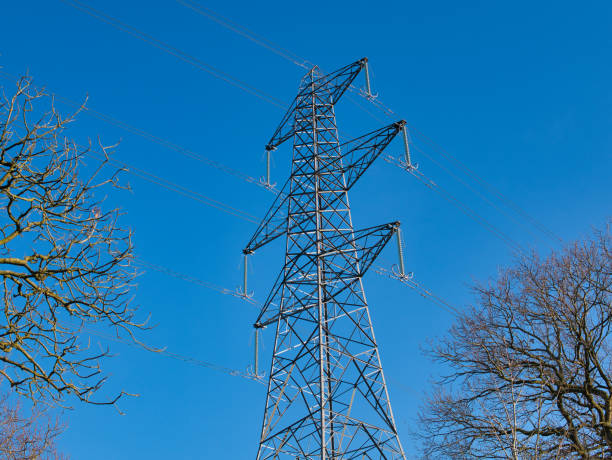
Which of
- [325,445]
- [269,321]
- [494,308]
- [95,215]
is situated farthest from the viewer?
Result: [269,321]

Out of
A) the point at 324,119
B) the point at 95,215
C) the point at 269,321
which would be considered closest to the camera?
the point at 95,215

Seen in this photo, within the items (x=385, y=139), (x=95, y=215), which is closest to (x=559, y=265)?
(x=385, y=139)

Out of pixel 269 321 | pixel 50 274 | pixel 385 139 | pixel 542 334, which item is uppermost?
pixel 385 139

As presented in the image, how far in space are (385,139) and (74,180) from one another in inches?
469

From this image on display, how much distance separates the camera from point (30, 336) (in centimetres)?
660

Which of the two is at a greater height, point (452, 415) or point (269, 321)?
point (269, 321)

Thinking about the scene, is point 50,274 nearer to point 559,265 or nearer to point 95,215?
point 95,215

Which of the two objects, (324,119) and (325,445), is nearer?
(325,445)

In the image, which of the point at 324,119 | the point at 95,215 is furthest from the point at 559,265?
the point at 95,215

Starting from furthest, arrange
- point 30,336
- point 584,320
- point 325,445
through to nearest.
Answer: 1. point 584,320
2. point 325,445
3. point 30,336

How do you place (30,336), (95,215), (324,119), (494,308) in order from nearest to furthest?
(30,336)
(95,215)
(494,308)
(324,119)

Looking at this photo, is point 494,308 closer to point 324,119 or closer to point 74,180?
point 324,119

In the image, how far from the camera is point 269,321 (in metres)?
17.9

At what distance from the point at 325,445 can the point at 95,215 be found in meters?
8.05
